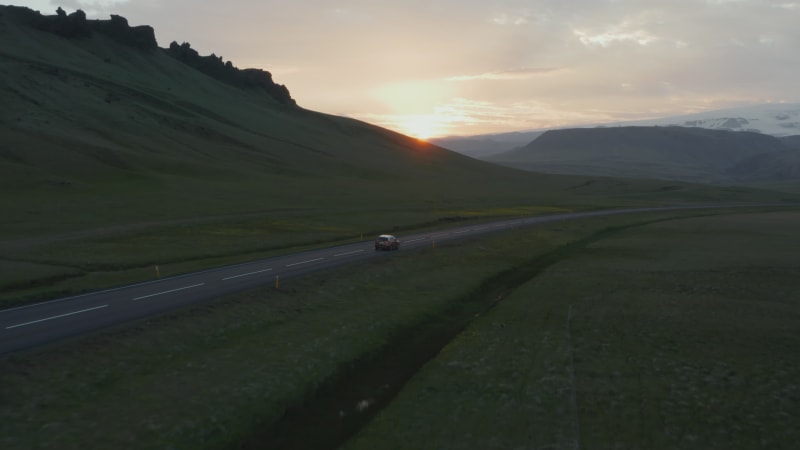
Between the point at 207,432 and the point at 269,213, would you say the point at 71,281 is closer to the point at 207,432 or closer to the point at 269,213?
the point at 207,432

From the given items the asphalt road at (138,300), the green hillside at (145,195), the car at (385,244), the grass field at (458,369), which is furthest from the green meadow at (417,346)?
the car at (385,244)

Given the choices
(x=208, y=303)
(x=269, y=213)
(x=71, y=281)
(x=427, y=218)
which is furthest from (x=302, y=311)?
(x=427, y=218)

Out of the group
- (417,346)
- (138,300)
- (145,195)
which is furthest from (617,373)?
(145,195)

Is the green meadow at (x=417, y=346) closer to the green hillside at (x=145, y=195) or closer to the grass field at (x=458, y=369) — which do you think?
the grass field at (x=458, y=369)

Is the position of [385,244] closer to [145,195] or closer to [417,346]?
[417,346]

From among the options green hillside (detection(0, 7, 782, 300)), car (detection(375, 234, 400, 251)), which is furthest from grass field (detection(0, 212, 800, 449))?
green hillside (detection(0, 7, 782, 300))
